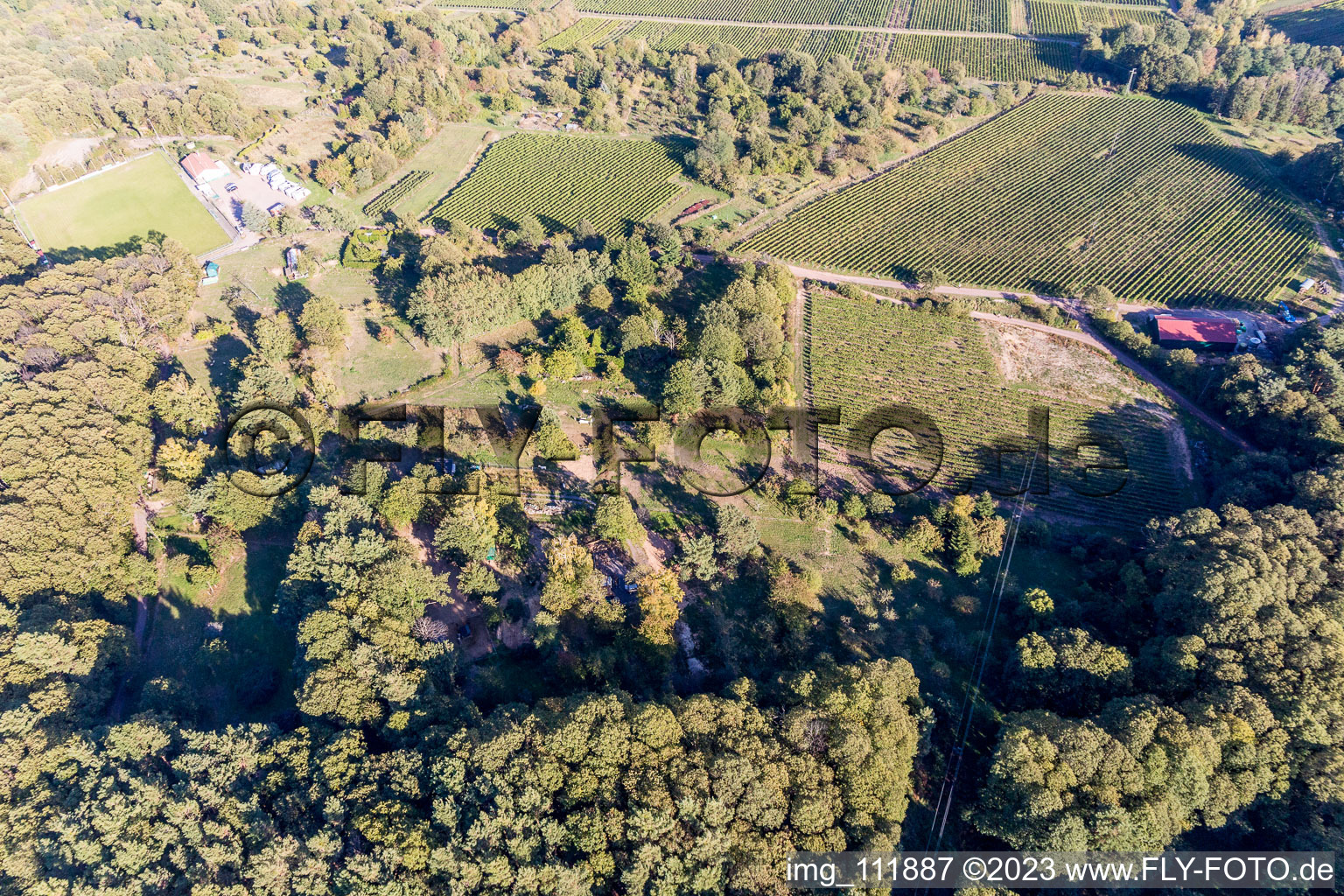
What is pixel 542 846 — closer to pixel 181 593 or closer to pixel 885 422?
pixel 181 593

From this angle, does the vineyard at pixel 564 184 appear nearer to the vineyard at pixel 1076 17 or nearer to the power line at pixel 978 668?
the power line at pixel 978 668

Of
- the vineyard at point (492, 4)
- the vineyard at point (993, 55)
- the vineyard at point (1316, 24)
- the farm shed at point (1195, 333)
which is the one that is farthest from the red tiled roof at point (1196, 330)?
the vineyard at point (492, 4)

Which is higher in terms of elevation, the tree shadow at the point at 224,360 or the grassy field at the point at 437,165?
the grassy field at the point at 437,165

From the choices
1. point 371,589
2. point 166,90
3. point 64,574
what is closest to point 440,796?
point 371,589

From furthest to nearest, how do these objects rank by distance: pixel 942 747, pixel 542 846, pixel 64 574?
pixel 64 574 < pixel 942 747 < pixel 542 846

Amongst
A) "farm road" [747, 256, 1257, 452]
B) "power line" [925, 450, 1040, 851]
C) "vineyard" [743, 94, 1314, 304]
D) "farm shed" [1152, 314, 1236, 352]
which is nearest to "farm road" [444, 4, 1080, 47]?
"vineyard" [743, 94, 1314, 304]
